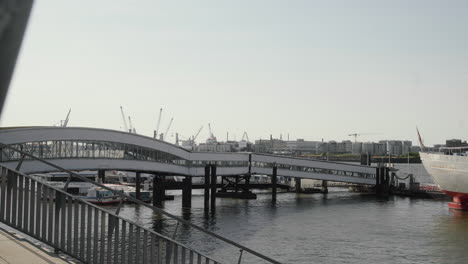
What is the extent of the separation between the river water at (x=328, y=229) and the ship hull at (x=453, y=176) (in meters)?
2.41

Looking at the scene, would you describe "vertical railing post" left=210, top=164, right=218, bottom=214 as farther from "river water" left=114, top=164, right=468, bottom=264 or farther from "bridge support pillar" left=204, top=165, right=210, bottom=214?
"river water" left=114, top=164, right=468, bottom=264

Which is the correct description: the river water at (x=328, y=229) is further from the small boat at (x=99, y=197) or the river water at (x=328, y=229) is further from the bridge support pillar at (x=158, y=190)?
the small boat at (x=99, y=197)

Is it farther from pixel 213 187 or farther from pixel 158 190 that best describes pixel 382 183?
pixel 158 190

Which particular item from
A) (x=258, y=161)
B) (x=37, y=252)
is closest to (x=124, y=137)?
(x=258, y=161)

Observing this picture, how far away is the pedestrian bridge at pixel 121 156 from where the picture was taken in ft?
128

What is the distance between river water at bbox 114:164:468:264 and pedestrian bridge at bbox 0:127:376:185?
5.04 metres

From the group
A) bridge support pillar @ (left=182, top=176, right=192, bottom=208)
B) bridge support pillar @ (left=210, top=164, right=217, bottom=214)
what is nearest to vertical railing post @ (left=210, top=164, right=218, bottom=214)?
bridge support pillar @ (left=210, top=164, right=217, bottom=214)

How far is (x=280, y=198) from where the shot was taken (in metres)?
76.9

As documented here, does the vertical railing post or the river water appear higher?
the vertical railing post

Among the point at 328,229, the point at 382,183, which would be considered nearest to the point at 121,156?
the point at 328,229

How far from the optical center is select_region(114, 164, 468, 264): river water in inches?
1342

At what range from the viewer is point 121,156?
51625 mm

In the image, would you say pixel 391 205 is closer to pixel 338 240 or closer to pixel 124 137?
pixel 338 240

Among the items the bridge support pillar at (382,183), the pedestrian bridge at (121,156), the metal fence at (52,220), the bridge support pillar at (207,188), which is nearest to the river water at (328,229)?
the bridge support pillar at (207,188)
